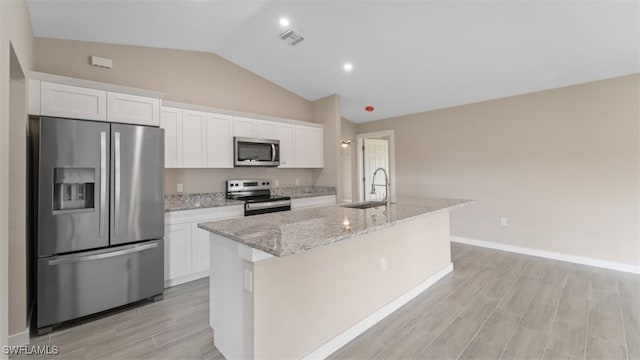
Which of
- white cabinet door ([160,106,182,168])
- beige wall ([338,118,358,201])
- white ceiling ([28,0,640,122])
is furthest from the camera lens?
beige wall ([338,118,358,201])

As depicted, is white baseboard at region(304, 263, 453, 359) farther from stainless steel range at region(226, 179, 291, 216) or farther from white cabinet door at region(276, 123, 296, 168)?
white cabinet door at region(276, 123, 296, 168)

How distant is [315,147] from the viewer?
4.98m

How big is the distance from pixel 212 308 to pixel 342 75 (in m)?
3.56

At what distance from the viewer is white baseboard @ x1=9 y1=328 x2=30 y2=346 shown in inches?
77.9

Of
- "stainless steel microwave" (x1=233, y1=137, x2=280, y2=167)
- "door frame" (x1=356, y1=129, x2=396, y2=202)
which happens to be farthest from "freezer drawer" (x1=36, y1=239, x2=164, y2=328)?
"door frame" (x1=356, y1=129, x2=396, y2=202)

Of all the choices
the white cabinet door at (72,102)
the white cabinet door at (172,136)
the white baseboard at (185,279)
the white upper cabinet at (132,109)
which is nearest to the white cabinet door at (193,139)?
the white cabinet door at (172,136)

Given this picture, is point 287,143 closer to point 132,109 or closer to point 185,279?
point 132,109

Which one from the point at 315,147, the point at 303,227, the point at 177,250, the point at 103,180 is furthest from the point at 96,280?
the point at 315,147

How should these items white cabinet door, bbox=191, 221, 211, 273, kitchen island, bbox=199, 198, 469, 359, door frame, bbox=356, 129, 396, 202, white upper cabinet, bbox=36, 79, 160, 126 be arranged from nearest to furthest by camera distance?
kitchen island, bbox=199, 198, 469, 359 < white upper cabinet, bbox=36, 79, 160, 126 < white cabinet door, bbox=191, 221, 211, 273 < door frame, bbox=356, 129, 396, 202

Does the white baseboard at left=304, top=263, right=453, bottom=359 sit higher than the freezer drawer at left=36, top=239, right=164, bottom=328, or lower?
lower

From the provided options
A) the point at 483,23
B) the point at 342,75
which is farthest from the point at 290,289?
the point at 342,75

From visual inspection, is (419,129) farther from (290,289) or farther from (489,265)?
(290,289)

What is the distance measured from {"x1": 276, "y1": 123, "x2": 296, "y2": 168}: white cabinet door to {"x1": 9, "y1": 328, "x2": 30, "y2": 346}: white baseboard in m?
3.23

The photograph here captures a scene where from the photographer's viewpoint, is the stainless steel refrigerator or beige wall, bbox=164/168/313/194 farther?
beige wall, bbox=164/168/313/194
